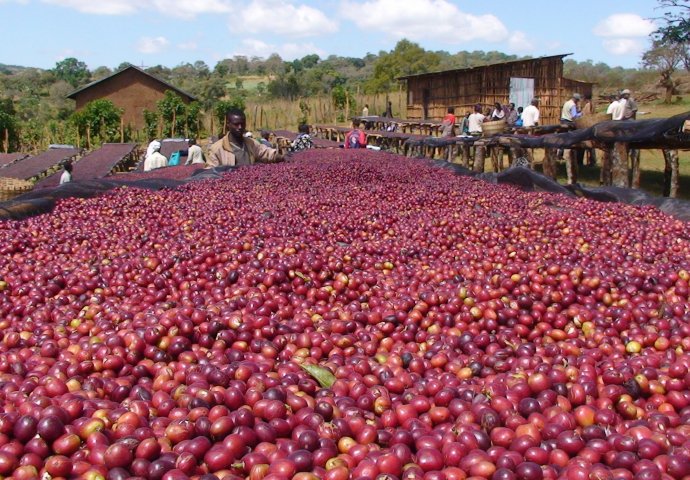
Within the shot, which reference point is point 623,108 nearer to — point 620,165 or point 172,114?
point 620,165

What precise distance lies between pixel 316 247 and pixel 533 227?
2.90 metres

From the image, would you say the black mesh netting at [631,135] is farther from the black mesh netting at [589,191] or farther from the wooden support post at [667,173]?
the black mesh netting at [589,191]

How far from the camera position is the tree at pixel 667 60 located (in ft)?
124

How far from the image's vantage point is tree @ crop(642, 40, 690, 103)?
37919mm

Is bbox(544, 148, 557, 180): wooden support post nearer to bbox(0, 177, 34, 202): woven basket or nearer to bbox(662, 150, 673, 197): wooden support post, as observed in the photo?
bbox(662, 150, 673, 197): wooden support post

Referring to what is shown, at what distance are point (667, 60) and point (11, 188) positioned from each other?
1726 inches

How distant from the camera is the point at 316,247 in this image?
204 inches

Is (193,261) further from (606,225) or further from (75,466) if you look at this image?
(606,225)

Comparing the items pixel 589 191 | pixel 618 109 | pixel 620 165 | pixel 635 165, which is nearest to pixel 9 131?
pixel 618 109

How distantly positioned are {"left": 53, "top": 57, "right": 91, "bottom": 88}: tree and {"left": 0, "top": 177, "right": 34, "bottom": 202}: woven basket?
76623mm

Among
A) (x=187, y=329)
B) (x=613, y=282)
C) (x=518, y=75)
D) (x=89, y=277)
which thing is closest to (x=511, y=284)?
(x=613, y=282)

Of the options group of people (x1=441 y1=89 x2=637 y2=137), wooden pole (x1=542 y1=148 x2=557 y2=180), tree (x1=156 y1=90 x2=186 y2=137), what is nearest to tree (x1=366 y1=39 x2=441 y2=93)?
tree (x1=156 y1=90 x2=186 y2=137)

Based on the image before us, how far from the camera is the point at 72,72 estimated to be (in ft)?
339

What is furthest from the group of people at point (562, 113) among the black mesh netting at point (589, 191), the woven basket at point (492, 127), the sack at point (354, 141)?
the black mesh netting at point (589, 191)
